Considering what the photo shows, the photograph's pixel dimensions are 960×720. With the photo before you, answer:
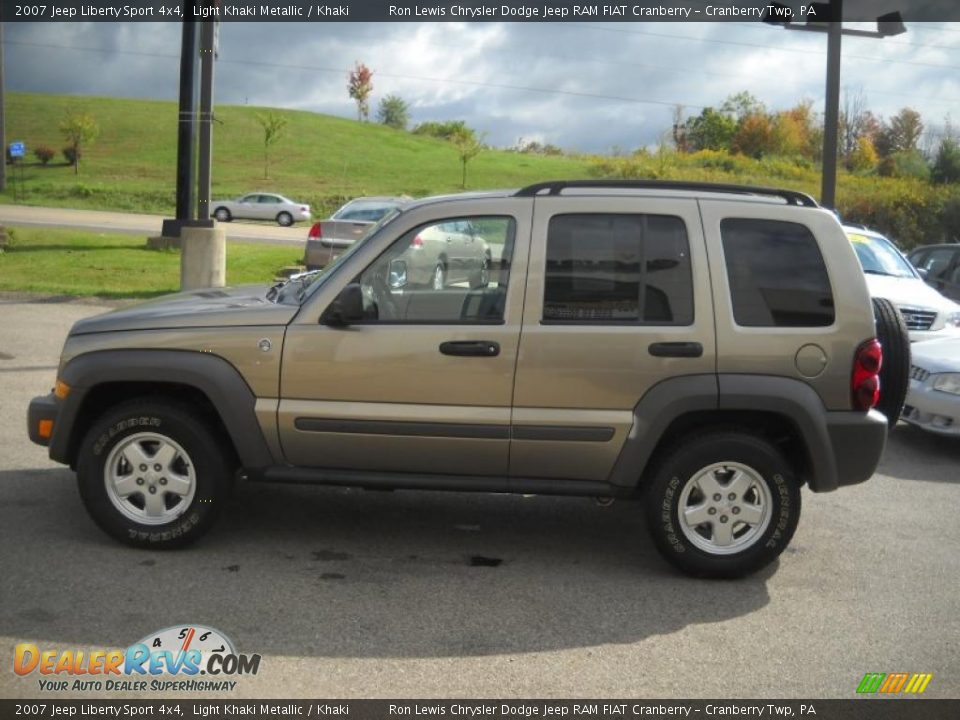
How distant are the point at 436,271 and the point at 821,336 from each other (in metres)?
2.05

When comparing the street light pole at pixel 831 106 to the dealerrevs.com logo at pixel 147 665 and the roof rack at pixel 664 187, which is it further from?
the dealerrevs.com logo at pixel 147 665

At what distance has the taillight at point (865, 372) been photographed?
17.7 ft

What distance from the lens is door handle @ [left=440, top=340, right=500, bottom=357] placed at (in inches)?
210

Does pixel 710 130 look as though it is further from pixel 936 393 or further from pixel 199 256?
pixel 936 393

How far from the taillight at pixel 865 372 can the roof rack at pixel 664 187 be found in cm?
83

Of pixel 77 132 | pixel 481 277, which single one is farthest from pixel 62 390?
pixel 77 132

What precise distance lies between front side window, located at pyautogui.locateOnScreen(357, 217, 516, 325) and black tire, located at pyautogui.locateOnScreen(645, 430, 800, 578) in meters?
1.29

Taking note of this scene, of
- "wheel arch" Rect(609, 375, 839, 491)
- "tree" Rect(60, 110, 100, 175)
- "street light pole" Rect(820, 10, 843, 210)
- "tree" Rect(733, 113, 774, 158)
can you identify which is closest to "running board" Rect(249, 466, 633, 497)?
"wheel arch" Rect(609, 375, 839, 491)

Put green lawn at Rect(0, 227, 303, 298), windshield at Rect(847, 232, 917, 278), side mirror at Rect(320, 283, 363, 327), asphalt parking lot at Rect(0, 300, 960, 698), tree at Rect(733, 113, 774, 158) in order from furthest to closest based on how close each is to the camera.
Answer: tree at Rect(733, 113, 774, 158) → green lawn at Rect(0, 227, 303, 298) → windshield at Rect(847, 232, 917, 278) → side mirror at Rect(320, 283, 363, 327) → asphalt parking lot at Rect(0, 300, 960, 698)

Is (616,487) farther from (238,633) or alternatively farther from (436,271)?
(238,633)

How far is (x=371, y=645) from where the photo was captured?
14.8 feet

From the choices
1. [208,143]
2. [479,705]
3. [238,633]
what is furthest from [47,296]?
[479,705]

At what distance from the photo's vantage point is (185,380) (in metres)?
5.40

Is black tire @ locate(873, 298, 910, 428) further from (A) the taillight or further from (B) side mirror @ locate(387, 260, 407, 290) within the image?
(B) side mirror @ locate(387, 260, 407, 290)
